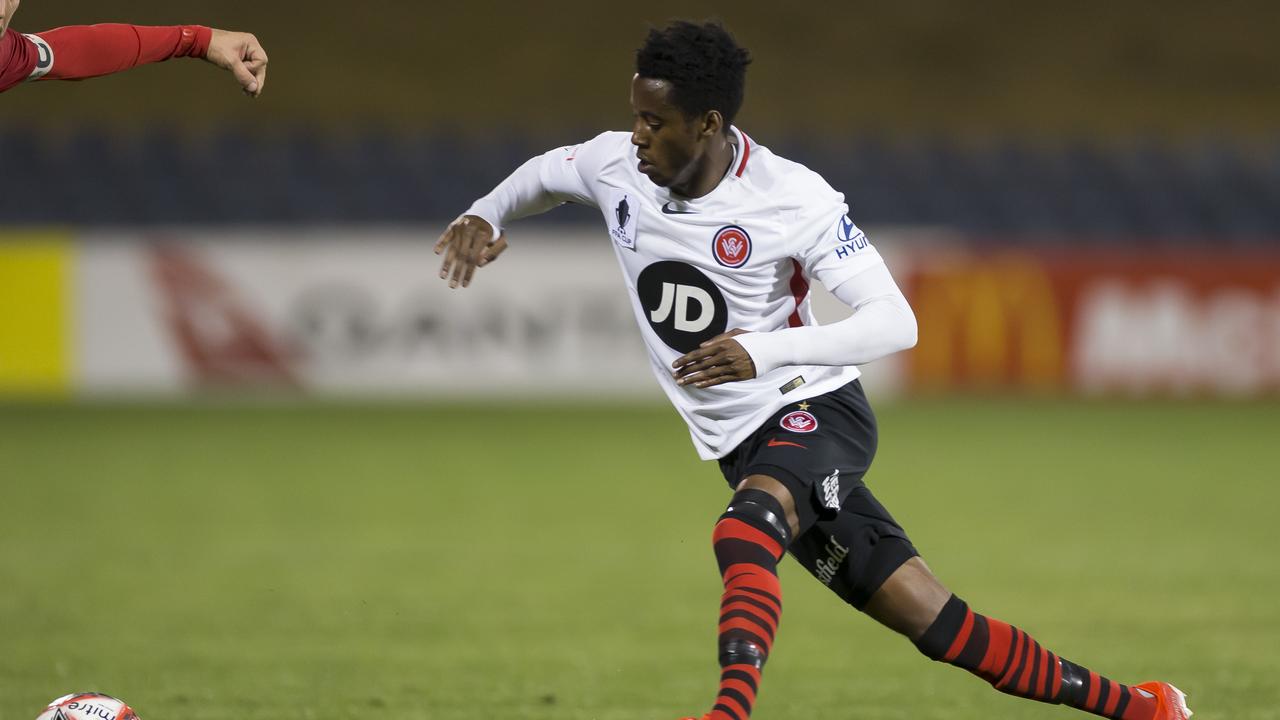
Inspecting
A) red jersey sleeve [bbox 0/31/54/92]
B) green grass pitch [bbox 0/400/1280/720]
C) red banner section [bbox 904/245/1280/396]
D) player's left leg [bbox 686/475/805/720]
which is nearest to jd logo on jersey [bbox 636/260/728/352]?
player's left leg [bbox 686/475/805/720]

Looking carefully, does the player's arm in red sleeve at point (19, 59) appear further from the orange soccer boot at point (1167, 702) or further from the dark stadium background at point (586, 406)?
the orange soccer boot at point (1167, 702)

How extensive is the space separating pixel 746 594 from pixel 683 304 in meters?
0.90

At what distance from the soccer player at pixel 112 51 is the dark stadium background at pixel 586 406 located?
2.08m

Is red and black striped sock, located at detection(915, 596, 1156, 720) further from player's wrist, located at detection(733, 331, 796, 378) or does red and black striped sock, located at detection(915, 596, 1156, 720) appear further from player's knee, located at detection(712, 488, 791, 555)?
player's wrist, located at detection(733, 331, 796, 378)

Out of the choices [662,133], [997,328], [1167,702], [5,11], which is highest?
[5,11]

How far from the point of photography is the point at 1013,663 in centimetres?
437

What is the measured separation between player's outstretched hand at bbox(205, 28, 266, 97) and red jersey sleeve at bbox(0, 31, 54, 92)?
1.50ft

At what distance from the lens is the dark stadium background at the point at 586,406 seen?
6254 mm

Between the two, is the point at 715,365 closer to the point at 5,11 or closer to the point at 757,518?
the point at 757,518

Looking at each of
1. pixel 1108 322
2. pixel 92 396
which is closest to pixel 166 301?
pixel 92 396

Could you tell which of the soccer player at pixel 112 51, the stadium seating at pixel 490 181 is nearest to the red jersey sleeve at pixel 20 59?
the soccer player at pixel 112 51

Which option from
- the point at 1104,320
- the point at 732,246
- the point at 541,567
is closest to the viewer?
the point at 732,246

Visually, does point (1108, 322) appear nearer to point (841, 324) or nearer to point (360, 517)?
point (360, 517)

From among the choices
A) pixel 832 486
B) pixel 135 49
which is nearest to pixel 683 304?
pixel 832 486
